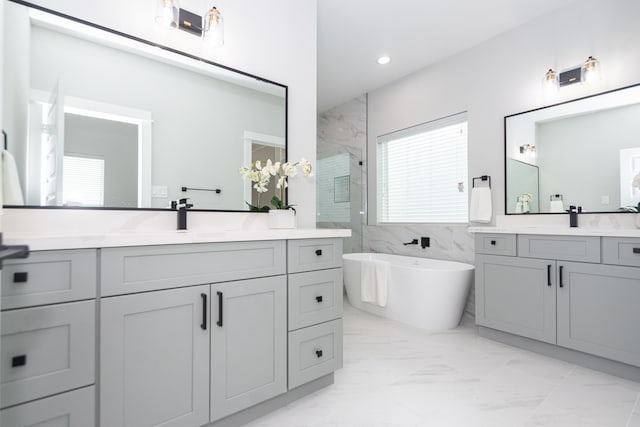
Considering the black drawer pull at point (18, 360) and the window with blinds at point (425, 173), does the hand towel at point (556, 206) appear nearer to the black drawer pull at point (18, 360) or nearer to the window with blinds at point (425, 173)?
the window with blinds at point (425, 173)

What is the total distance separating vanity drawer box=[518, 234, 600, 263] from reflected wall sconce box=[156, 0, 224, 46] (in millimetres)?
2619

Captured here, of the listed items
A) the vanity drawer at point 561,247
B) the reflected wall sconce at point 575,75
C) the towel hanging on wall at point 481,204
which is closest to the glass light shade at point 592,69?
the reflected wall sconce at point 575,75

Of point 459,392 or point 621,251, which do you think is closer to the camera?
point 459,392

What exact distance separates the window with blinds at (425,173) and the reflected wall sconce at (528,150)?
24.2 inches

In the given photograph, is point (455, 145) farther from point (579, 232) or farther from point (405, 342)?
point (405, 342)

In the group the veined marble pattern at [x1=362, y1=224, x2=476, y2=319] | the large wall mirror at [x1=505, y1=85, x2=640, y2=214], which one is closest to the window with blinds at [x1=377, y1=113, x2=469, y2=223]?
the veined marble pattern at [x1=362, y1=224, x2=476, y2=319]

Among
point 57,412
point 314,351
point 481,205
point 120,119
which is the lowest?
point 314,351

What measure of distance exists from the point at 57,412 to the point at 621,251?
9.84 ft

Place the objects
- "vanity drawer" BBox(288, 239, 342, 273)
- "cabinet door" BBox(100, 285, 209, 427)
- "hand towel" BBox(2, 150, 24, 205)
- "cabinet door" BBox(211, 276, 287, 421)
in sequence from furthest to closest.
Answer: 1. "vanity drawer" BBox(288, 239, 342, 273)
2. "cabinet door" BBox(211, 276, 287, 421)
3. "hand towel" BBox(2, 150, 24, 205)
4. "cabinet door" BBox(100, 285, 209, 427)

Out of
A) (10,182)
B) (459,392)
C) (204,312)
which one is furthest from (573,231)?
(10,182)

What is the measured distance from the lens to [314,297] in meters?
1.84

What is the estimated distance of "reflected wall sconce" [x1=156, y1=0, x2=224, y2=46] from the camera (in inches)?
67.9

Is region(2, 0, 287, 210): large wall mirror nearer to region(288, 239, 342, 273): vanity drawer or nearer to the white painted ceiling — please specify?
region(288, 239, 342, 273): vanity drawer

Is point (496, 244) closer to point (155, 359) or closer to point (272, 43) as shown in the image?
point (272, 43)
